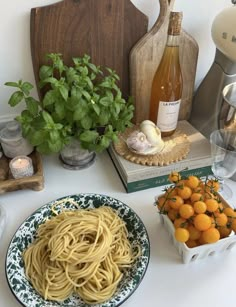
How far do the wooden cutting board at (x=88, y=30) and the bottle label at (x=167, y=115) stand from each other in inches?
6.1

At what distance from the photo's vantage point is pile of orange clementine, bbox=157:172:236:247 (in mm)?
470

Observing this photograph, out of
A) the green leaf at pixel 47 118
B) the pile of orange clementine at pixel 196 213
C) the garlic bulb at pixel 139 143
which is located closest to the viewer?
the pile of orange clementine at pixel 196 213

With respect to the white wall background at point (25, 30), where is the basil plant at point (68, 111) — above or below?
below

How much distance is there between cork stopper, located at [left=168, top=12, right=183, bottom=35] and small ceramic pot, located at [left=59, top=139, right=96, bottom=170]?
310 millimetres

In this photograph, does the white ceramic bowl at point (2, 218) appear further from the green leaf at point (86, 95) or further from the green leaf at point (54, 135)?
the green leaf at point (86, 95)

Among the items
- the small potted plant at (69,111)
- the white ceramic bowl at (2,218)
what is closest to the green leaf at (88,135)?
the small potted plant at (69,111)

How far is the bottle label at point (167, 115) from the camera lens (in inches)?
27.8

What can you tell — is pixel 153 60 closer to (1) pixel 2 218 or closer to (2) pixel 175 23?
→ (2) pixel 175 23

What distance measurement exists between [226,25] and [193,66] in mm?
147

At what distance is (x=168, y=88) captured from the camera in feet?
2.38

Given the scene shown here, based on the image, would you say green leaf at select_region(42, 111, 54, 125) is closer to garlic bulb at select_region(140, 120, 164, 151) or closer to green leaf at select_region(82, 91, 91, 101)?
green leaf at select_region(82, 91, 91, 101)

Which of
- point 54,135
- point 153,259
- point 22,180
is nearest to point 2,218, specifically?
point 22,180

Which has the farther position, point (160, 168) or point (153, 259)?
point (160, 168)

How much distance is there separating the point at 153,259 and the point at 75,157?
0.30m
